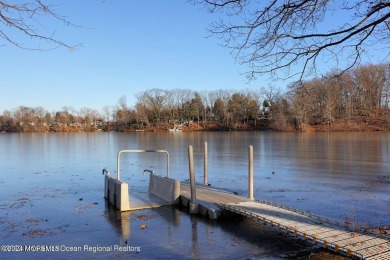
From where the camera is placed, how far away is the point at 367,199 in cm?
1137

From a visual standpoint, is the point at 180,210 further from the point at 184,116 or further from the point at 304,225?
the point at 184,116

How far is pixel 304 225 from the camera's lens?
715 cm

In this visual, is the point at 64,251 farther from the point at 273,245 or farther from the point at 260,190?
the point at 260,190

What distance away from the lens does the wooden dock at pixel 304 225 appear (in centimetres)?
582

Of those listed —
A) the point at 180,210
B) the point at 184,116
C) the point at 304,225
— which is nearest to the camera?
the point at 304,225

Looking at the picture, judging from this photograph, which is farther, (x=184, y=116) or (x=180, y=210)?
(x=184, y=116)

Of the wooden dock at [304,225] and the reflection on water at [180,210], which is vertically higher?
the wooden dock at [304,225]

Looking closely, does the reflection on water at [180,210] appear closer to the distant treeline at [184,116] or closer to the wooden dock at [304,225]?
the wooden dock at [304,225]

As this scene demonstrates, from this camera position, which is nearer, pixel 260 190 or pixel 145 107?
pixel 260 190

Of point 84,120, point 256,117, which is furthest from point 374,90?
point 84,120

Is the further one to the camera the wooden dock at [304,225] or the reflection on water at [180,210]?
the reflection on water at [180,210]

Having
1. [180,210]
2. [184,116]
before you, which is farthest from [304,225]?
[184,116]

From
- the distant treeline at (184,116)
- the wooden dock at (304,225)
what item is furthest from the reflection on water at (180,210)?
the distant treeline at (184,116)

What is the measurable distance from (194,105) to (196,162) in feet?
317
